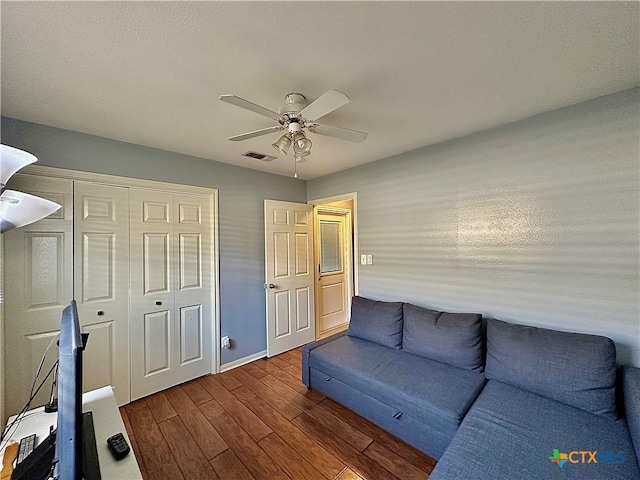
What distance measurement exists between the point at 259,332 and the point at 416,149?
9.20ft

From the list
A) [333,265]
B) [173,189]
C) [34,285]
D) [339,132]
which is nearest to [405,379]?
[339,132]

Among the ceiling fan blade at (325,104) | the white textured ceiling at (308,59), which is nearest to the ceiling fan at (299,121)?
the ceiling fan blade at (325,104)

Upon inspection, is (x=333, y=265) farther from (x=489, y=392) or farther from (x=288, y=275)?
(x=489, y=392)

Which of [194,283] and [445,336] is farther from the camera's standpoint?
[194,283]

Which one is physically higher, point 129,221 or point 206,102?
point 206,102

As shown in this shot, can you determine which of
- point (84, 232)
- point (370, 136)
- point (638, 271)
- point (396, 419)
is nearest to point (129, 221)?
point (84, 232)

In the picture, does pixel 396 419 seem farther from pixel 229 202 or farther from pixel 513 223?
pixel 229 202

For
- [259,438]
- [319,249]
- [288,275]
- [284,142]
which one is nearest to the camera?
[284,142]

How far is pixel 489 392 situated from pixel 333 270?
9.28ft

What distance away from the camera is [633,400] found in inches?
53.3

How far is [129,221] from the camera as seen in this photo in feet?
7.86

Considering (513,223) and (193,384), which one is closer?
(513,223)

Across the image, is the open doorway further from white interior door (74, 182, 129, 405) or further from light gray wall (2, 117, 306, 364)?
white interior door (74, 182, 129, 405)

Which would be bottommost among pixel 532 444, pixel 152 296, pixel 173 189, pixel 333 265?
pixel 532 444
